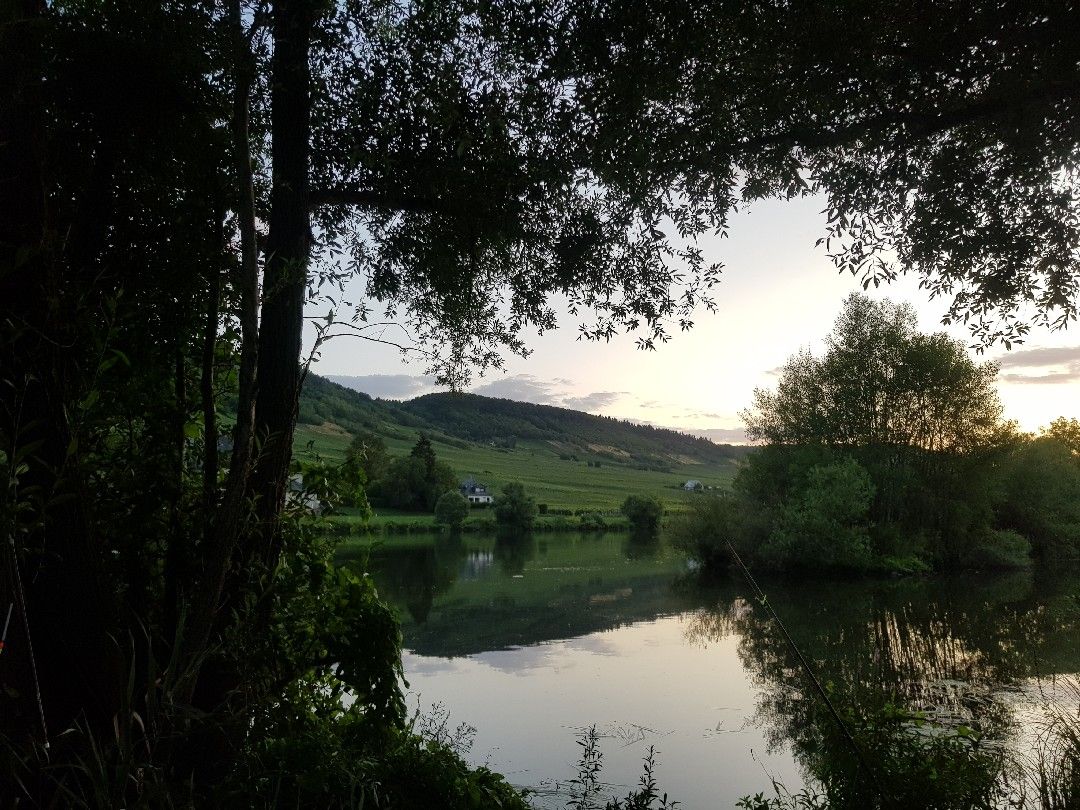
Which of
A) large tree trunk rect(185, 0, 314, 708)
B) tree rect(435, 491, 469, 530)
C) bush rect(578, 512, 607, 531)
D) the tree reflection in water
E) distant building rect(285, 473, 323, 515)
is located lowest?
bush rect(578, 512, 607, 531)

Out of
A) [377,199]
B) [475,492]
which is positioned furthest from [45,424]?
[475,492]

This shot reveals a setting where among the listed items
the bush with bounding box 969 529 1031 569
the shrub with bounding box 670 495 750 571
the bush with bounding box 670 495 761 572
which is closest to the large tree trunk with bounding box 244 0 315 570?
the bush with bounding box 670 495 761 572

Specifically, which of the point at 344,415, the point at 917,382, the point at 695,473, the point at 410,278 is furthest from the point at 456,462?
the point at 410,278

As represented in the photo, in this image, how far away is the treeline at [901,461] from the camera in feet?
95.5

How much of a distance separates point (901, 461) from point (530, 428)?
307 ft

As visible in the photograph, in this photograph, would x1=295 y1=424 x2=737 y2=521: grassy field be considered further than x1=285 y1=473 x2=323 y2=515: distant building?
Yes

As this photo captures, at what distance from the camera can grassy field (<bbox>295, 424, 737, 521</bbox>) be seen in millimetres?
74812

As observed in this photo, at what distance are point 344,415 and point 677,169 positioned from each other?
57169 millimetres

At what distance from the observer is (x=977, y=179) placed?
18.8 feet

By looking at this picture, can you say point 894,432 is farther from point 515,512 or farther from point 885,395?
point 515,512

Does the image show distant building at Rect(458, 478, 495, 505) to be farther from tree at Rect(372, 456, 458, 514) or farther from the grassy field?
tree at Rect(372, 456, 458, 514)

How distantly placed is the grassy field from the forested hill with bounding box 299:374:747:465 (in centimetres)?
312

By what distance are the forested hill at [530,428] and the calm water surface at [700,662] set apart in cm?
5557

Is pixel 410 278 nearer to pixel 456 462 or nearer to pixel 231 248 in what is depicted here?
pixel 231 248
